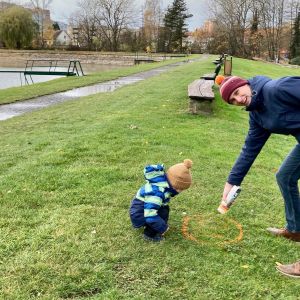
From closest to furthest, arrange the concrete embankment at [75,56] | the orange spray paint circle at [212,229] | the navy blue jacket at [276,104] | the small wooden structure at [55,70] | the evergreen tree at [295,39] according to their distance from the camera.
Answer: the navy blue jacket at [276,104]
the orange spray paint circle at [212,229]
the small wooden structure at [55,70]
the concrete embankment at [75,56]
the evergreen tree at [295,39]

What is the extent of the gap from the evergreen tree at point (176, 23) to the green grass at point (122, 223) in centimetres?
7364

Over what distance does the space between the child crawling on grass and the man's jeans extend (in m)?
0.78

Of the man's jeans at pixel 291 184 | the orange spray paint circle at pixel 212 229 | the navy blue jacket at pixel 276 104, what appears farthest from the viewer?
the orange spray paint circle at pixel 212 229

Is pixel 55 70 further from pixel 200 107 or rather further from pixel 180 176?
pixel 180 176

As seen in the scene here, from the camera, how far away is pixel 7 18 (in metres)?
69.1

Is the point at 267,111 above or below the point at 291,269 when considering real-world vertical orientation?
above

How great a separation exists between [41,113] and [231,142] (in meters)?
5.23

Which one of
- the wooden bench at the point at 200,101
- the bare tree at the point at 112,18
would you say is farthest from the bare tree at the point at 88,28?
the wooden bench at the point at 200,101

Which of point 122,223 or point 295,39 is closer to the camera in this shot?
point 122,223

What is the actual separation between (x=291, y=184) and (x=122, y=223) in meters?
1.56

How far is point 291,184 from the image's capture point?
11.9 feet

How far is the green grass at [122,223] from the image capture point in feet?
10.3

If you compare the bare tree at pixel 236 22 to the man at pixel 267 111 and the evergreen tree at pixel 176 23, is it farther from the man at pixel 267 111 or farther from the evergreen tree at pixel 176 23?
Result: the man at pixel 267 111

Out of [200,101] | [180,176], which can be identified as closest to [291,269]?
[180,176]
